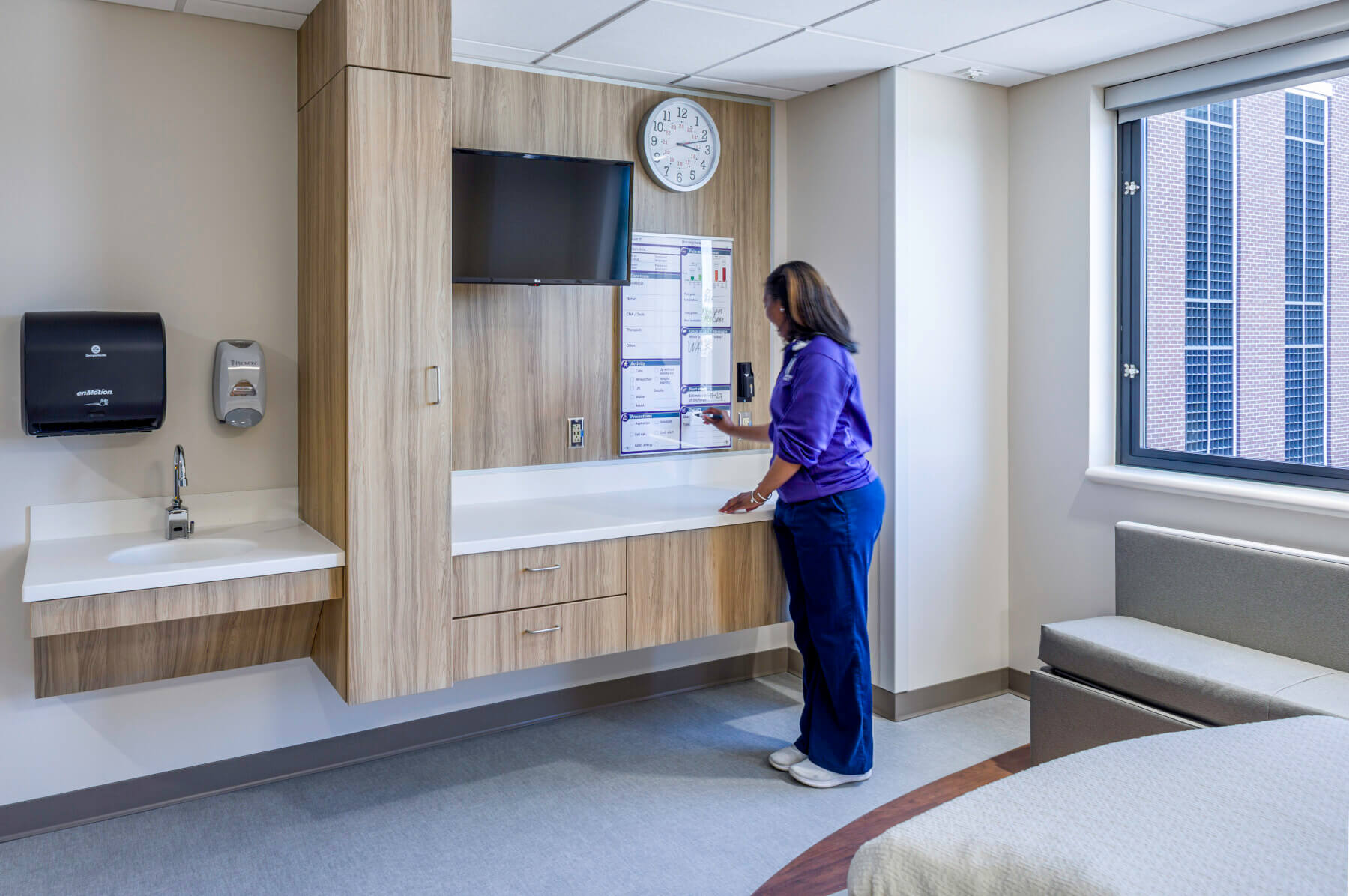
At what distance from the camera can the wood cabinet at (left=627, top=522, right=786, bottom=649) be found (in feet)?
10.3

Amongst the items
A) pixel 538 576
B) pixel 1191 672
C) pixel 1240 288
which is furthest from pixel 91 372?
pixel 1240 288

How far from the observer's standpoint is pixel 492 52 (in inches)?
127

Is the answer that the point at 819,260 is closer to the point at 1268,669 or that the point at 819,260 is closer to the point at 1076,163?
the point at 1076,163

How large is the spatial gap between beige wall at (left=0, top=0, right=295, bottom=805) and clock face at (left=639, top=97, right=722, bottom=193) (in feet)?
4.30

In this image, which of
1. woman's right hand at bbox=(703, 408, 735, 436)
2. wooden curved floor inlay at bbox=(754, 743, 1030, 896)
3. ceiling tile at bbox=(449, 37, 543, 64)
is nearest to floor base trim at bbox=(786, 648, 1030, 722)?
wooden curved floor inlay at bbox=(754, 743, 1030, 896)

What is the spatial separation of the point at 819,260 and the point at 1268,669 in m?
2.12

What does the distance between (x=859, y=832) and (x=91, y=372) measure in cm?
252

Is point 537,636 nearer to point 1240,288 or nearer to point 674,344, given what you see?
point 674,344

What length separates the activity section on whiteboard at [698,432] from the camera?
386 cm

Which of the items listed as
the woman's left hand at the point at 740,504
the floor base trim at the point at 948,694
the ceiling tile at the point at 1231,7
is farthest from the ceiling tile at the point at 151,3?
the floor base trim at the point at 948,694

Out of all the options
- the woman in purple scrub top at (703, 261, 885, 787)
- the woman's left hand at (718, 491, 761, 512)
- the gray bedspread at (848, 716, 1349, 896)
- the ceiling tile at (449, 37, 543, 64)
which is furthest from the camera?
the woman's left hand at (718, 491, 761, 512)

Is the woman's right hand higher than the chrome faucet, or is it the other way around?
the woman's right hand

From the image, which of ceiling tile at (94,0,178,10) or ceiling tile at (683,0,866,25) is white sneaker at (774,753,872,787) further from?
ceiling tile at (94,0,178,10)

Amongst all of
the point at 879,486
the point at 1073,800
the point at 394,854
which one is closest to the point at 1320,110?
the point at 879,486
